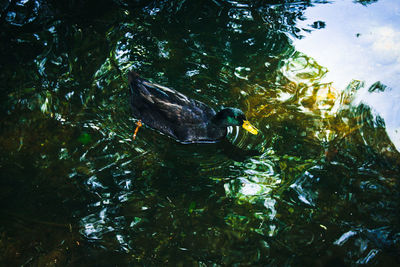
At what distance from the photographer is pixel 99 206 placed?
10.4ft

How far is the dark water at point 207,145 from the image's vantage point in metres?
3.00

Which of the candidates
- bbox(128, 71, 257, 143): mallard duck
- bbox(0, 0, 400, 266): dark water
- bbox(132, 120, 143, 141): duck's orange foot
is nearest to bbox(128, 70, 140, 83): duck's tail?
bbox(128, 71, 257, 143): mallard duck

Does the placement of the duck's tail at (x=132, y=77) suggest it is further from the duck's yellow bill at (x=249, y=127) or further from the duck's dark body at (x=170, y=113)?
the duck's yellow bill at (x=249, y=127)

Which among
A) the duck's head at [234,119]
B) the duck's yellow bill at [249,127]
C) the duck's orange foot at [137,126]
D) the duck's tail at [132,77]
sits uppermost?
the duck's tail at [132,77]

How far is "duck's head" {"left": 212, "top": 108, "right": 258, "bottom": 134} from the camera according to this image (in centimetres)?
414

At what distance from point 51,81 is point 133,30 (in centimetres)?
163

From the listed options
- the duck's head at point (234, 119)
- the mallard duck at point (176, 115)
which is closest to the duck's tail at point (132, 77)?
the mallard duck at point (176, 115)

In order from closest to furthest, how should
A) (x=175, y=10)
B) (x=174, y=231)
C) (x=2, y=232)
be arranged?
(x=2, y=232) → (x=174, y=231) → (x=175, y=10)

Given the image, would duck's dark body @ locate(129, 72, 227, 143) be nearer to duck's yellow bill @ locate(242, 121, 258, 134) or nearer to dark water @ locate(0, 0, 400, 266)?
dark water @ locate(0, 0, 400, 266)

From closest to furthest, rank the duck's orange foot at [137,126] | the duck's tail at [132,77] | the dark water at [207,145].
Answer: the dark water at [207,145] < the duck's orange foot at [137,126] < the duck's tail at [132,77]

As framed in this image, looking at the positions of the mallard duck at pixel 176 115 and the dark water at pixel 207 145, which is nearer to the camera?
the dark water at pixel 207 145

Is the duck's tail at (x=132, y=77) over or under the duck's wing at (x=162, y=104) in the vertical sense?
over

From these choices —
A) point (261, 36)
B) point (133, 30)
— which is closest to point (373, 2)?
point (261, 36)

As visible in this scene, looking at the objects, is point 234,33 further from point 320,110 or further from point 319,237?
point 319,237
